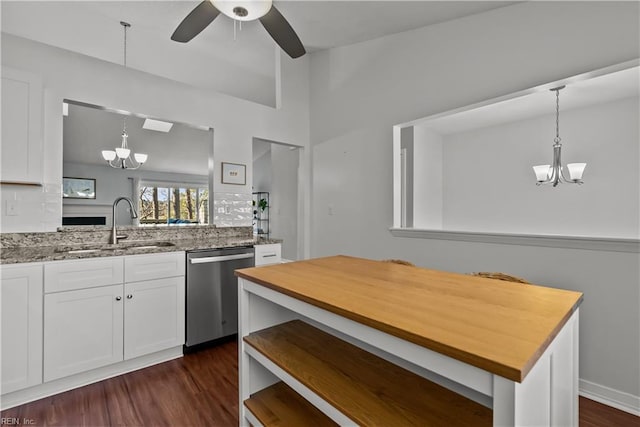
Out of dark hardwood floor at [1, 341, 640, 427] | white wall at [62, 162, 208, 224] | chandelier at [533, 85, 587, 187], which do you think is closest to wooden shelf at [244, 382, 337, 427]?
dark hardwood floor at [1, 341, 640, 427]

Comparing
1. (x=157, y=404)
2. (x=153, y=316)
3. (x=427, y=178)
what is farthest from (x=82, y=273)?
(x=427, y=178)

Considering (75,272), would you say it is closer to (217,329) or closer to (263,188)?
(217,329)

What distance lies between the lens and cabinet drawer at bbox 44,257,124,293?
5.96 ft

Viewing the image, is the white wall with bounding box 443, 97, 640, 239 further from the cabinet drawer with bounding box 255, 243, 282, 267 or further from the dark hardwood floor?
the cabinet drawer with bounding box 255, 243, 282, 267

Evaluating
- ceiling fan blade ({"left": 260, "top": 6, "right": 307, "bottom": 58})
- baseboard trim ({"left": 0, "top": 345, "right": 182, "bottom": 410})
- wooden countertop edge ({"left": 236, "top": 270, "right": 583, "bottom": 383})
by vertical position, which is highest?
ceiling fan blade ({"left": 260, "top": 6, "right": 307, "bottom": 58})

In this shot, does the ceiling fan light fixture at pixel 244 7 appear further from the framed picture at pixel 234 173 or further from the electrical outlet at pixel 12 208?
the electrical outlet at pixel 12 208

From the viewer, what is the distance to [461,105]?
2566mm

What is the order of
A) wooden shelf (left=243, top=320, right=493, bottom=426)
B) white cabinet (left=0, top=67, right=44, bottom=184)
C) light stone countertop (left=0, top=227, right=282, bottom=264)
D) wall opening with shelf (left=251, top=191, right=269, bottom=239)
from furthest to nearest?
wall opening with shelf (left=251, top=191, right=269, bottom=239), white cabinet (left=0, top=67, right=44, bottom=184), light stone countertop (left=0, top=227, right=282, bottom=264), wooden shelf (left=243, top=320, right=493, bottom=426)

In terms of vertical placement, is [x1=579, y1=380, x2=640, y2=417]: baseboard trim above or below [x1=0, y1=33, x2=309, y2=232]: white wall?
below

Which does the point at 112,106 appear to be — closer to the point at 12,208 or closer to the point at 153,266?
the point at 12,208

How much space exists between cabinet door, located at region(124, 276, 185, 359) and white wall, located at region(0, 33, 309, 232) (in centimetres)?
95

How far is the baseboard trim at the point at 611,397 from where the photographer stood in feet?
5.75

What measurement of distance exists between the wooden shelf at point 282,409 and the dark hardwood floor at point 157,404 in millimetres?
453

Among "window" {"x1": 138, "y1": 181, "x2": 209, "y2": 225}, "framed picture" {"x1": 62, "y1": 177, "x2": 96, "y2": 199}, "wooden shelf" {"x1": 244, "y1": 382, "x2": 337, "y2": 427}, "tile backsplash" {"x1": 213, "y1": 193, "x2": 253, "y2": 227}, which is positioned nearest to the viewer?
"wooden shelf" {"x1": 244, "y1": 382, "x2": 337, "y2": 427}
